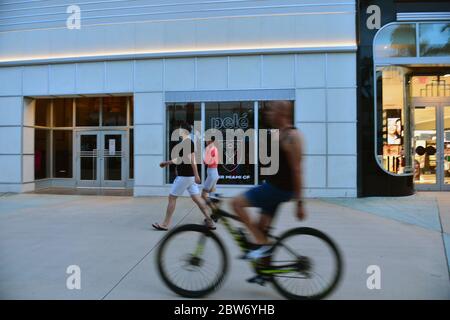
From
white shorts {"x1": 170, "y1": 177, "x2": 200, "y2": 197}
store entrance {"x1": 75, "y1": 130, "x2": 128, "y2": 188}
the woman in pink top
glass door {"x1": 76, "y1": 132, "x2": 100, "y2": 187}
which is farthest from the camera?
glass door {"x1": 76, "y1": 132, "x2": 100, "y2": 187}

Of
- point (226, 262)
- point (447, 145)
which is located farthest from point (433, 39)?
point (226, 262)

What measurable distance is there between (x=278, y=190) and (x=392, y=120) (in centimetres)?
831

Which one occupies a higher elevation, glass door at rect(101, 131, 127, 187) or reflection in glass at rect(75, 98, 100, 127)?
reflection in glass at rect(75, 98, 100, 127)

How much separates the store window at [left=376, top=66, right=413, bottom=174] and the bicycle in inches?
301

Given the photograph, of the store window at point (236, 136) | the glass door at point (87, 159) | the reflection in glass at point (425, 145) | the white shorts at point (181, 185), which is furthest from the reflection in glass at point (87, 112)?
the reflection in glass at point (425, 145)

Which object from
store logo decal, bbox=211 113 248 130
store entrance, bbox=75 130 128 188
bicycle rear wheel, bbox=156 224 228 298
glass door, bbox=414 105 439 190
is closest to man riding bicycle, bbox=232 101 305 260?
bicycle rear wheel, bbox=156 224 228 298

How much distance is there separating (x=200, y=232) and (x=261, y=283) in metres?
0.76

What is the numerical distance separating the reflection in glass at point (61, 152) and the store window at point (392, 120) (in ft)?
33.9

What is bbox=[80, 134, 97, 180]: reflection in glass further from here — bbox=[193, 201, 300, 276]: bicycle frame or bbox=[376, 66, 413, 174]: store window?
bbox=[193, 201, 300, 276]: bicycle frame

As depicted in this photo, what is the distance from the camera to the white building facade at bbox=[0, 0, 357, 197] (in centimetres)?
1034

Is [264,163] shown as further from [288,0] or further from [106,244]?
[106,244]

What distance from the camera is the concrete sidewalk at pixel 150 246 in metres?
3.94

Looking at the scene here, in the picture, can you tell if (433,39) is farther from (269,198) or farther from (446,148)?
(269,198)

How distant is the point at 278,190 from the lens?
3666 millimetres
